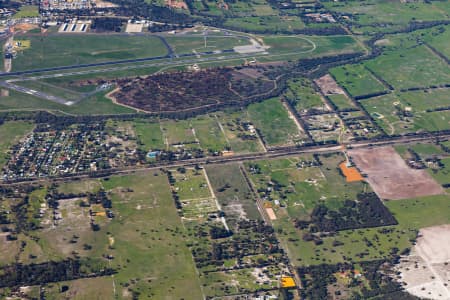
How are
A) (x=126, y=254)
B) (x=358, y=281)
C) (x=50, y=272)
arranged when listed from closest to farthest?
(x=50, y=272) → (x=358, y=281) → (x=126, y=254)

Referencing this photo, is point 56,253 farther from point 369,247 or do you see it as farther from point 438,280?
point 438,280

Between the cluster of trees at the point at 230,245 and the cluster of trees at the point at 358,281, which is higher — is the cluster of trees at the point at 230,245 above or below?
above

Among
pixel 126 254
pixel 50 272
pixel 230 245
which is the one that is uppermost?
pixel 230 245

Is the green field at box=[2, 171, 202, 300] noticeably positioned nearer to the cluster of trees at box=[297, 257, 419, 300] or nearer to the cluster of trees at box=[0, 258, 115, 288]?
the cluster of trees at box=[0, 258, 115, 288]

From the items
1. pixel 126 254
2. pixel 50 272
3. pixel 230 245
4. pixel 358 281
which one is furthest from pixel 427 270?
pixel 50 272

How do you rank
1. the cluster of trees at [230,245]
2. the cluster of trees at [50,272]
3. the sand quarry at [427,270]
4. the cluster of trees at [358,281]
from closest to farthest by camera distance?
the cluster of trees at [50,272]
the cluster of trees at [358,281]
the sand quarry at [427,270]
the cluster of trees at [230,245]

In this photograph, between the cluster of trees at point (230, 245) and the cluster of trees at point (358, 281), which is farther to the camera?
the cluster of trees at point (230, 245)

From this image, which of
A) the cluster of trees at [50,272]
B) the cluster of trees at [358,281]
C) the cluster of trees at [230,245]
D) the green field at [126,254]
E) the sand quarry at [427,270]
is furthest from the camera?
the cluster of trees at [230,245]

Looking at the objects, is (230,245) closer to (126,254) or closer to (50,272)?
(126,254)

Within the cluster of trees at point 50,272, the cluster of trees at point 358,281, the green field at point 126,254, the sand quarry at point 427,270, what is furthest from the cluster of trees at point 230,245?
the sand quarry at point 427,270

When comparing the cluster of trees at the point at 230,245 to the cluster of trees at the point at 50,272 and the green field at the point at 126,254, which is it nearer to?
the green field at the point at 126,254
